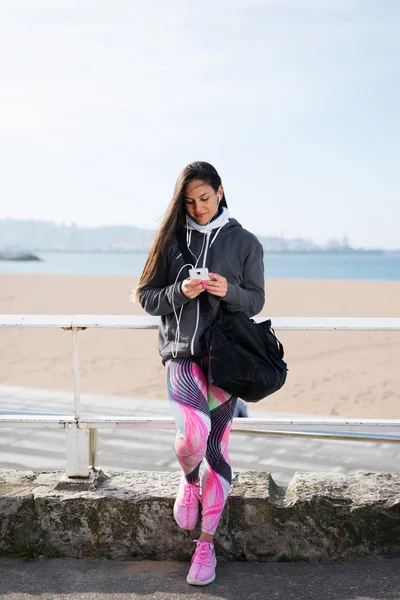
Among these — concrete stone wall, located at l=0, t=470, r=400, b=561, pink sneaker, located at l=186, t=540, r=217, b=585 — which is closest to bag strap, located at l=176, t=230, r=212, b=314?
concrete stone wall, located at l=0, t=470, r=400, b=561

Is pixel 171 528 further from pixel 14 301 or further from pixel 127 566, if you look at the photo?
pixel 14 301

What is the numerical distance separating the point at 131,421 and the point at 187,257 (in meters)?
0.79

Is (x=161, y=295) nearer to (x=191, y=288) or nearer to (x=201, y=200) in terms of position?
(x=191, y=288)

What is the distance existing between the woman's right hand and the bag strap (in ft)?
0.39

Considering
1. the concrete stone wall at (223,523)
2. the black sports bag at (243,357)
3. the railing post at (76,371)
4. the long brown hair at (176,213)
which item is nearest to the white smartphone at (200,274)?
the black sports bag at (243,357)

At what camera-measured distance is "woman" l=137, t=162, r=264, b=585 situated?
293 cm

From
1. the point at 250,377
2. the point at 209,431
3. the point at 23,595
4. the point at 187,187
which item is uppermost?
the point at 187,187

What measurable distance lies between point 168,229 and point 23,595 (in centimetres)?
163

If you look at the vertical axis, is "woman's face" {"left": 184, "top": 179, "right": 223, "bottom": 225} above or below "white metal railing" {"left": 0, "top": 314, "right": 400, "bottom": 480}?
above

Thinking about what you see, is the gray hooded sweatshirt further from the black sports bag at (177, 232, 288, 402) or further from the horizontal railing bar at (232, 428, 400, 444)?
the horizontal railing bar at (232, 428, 400, 444)

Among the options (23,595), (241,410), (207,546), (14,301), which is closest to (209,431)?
(207,546)

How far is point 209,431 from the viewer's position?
9.62 feet

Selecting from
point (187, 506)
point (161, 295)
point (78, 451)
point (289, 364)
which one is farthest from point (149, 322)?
point (289, 364)

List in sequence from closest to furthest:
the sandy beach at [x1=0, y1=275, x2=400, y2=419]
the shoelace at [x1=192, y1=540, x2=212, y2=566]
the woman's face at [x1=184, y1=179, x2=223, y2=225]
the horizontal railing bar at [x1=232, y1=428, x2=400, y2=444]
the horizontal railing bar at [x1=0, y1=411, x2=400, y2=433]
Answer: the shoelace at [x1=192, y1=540, x2=212, y2=566] → the woman's face at [x1=184, y1=179, x2=223, y2=225] → the horizontal railing bar at [x1=0, y1=411, x2=400, y2=433] → the horizontal railing bar at [x1=232, y1=428, x2=400, y2=444] → the sandy beach at [x1=0, y1=275, x2=400, y2=419]
